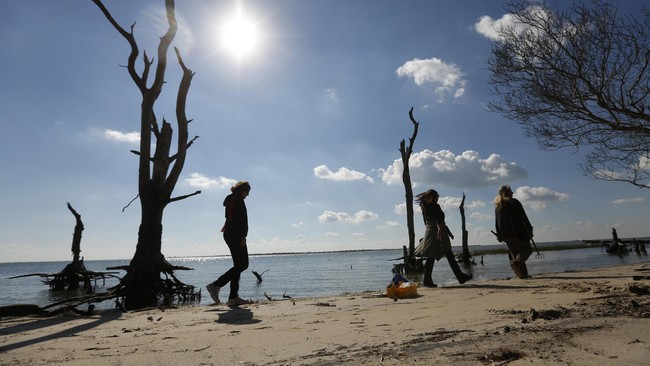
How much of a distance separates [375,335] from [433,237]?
4.83 m

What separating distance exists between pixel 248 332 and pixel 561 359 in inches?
96.8

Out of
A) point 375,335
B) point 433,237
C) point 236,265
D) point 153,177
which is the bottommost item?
point 375,335

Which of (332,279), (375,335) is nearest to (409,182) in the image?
(332,279)

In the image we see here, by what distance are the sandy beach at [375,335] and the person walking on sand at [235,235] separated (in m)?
1.28

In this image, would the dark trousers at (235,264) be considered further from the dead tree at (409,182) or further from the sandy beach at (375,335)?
the dead tree at (409,182)

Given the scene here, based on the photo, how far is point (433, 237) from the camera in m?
7.41

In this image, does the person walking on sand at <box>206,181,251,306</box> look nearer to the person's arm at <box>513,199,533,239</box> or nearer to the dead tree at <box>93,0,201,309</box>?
the dead tree at <box>93,0,201,309</box>

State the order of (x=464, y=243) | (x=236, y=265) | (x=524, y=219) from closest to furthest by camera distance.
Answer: (x=236, y=265) < (x=524, y=219) < (x=464, y=243)

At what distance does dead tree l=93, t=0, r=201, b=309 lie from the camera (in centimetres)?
880

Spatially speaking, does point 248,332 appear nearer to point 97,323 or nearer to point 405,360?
point 405,360

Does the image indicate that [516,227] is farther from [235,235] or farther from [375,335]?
[375,335]

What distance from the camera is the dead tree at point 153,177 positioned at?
8805mm

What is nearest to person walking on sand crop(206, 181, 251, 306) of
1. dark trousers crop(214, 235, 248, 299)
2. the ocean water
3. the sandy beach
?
dark trousers crop(214, 235, 248, 299)

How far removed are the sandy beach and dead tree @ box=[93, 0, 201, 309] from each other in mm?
4152
